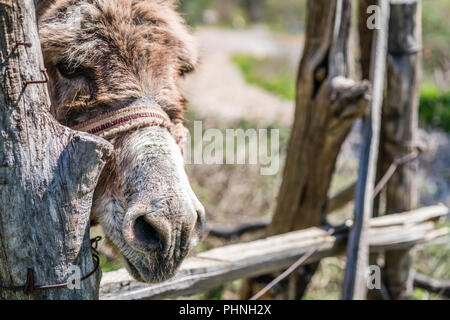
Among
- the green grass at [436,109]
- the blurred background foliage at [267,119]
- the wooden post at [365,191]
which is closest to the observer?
the wooden post at [365,191]

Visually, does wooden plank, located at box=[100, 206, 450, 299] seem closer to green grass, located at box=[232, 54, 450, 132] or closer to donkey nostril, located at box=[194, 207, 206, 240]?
donkey nostril, located at box=[194, 207, 206, 240]

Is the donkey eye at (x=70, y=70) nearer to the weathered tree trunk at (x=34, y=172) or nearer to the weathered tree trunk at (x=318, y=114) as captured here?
the weathered tree trunk at (x=34, y=172)

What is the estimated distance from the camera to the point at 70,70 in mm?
1954

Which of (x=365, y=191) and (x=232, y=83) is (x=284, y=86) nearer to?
(x=232, y=83)

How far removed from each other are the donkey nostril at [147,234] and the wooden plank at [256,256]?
0.78 m

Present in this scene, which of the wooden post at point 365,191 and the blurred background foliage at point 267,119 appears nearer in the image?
the wooden post at point 365,191

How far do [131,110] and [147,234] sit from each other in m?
0.56

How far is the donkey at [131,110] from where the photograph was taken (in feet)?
5.17

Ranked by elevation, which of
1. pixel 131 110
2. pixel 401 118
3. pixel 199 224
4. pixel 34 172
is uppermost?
pixel 131 110

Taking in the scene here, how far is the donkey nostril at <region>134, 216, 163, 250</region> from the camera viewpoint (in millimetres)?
1551

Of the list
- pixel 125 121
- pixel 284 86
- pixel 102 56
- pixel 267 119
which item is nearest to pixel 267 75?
pixel 284 86

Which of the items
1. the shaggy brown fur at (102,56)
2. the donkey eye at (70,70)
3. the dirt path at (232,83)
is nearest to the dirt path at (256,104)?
the dirt path at (232,83)
